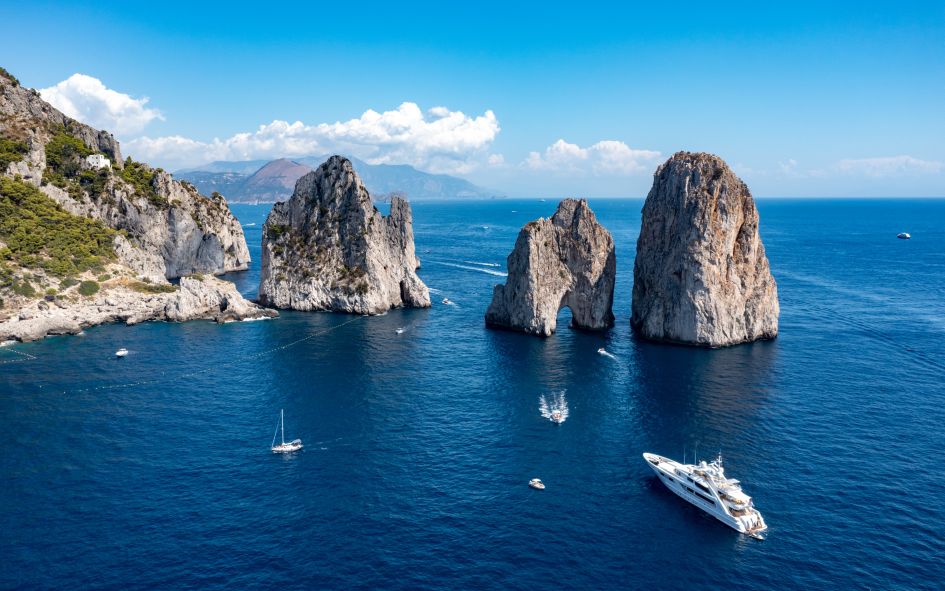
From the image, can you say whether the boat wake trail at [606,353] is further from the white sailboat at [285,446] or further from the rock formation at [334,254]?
the white sailboat at [285,446]

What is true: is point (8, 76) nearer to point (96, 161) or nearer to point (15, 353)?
point (96, 161)

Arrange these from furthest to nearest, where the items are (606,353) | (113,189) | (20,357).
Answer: (113,189), (606,353), (20,357)

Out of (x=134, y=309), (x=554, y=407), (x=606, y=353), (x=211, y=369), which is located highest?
(x=134, y=309)

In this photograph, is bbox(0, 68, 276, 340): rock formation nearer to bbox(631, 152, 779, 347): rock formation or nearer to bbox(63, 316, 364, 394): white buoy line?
bbox(63, 316, 364, 394): white buoy line

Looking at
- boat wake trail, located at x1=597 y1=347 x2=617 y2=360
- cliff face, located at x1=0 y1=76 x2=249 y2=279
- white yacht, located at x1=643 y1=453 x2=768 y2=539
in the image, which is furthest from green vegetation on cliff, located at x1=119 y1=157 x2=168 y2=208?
white yacht, located at x1=643 y1=453 x2=768 y2=539

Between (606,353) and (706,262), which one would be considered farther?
(606,353)

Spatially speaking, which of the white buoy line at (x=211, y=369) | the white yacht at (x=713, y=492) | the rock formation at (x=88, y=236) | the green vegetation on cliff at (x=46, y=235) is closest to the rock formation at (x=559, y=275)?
the white buoy line at (x=211, y=369)

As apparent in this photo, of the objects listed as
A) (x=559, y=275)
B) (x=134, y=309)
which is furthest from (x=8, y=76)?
(x=559, y=275)

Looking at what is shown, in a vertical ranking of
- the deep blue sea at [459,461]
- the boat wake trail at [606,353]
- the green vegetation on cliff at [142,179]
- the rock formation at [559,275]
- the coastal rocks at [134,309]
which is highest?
the green vegetation on cliff at [142,179]
